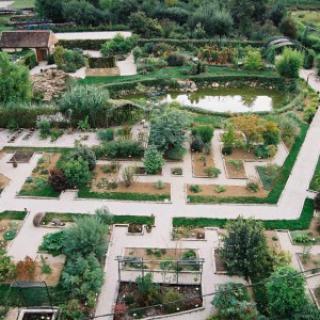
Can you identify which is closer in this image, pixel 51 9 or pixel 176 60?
pixel 176 60

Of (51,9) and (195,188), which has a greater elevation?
(51,9)

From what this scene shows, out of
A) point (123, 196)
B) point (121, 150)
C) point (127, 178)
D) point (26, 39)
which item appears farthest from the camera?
point (26, 39)

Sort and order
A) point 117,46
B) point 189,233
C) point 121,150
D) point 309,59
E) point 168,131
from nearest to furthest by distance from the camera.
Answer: point 189,233 < point 168,131 < point 121,150 < point 309,59 < point 117,46

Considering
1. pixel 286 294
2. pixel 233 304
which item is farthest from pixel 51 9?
pixel 286 294

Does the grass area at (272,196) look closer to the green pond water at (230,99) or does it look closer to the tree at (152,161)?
the tree at (152,161)

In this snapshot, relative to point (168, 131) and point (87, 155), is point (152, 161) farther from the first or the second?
point (87, 155)

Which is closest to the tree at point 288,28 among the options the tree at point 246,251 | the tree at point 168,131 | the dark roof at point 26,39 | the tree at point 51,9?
the dark roof at point 26,39
